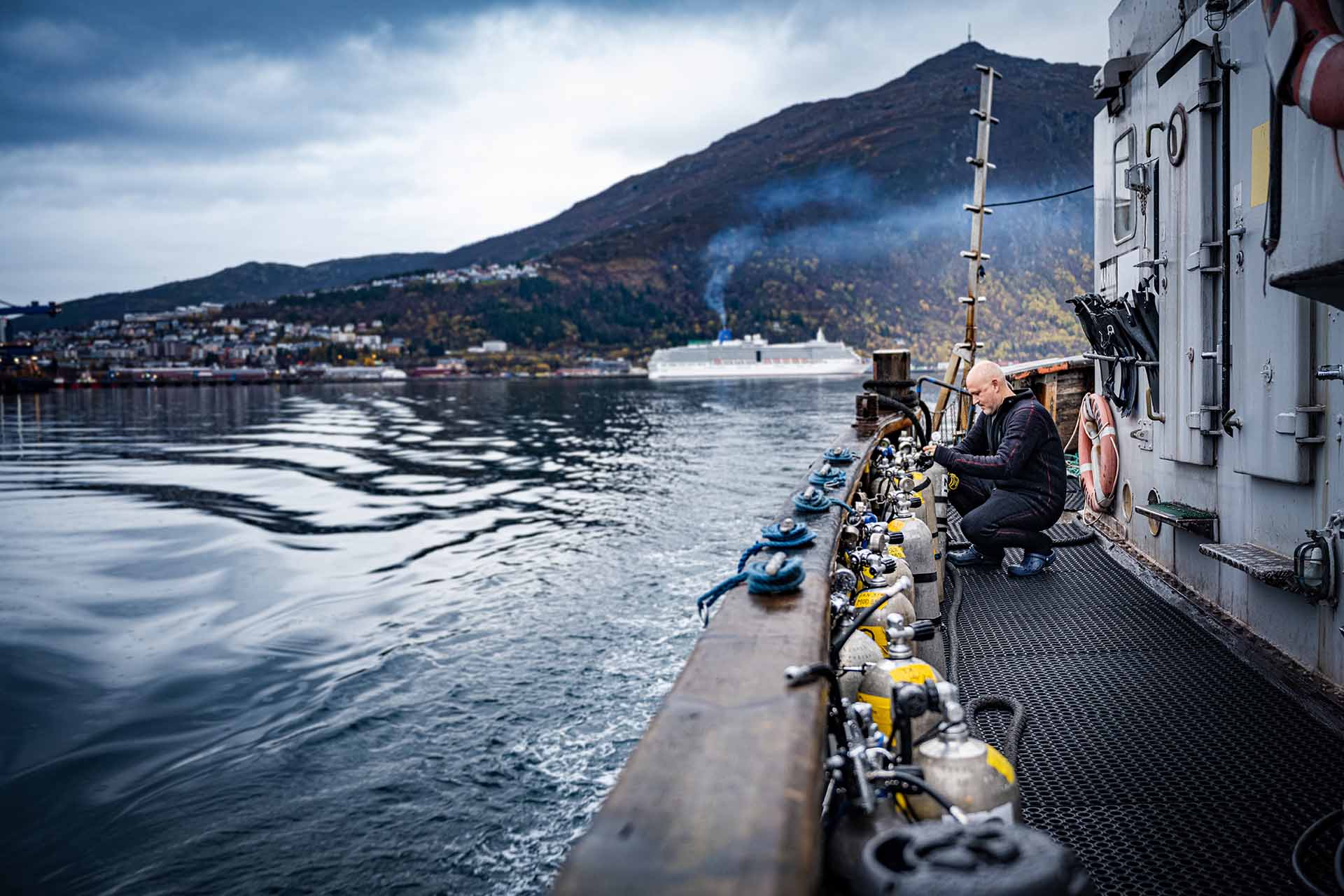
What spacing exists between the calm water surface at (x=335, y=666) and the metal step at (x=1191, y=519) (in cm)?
373

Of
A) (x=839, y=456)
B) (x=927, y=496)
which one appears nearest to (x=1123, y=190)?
(x=927, y=496)

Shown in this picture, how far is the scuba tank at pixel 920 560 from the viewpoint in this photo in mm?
4805

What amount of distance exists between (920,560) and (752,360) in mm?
113216

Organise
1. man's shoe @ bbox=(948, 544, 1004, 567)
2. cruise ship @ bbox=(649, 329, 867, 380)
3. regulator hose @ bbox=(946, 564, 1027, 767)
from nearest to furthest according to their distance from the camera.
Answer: regulator hose @ bbox=(946, 564, 1027, 767), man's shoe @ bbox=(948, 544, 1004, 567), cruise ship @ bbox=(649, 329, 867, 380)

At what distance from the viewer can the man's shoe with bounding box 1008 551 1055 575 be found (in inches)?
255

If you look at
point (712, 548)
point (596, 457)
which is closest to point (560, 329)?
point (596, 457)

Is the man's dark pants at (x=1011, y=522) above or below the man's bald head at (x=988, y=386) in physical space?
below

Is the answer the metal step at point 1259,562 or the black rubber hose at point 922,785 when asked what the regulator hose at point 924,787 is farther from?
the metal step at point 1259,562

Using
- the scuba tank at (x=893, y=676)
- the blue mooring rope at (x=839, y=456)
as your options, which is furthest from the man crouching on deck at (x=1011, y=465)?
the scuba tank at (x=893, y=676)

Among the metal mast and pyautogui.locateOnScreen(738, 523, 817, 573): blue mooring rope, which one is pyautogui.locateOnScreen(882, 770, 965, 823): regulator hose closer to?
pyautogui.locateOnScreen(738, 523, 817, 573): blue mooring rope

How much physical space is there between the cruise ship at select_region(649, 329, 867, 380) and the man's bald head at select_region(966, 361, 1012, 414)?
109709mm

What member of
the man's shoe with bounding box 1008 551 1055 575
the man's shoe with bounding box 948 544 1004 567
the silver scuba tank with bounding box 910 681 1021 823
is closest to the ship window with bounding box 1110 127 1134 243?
the man's shoe with bounding box 1008 551 1055 575

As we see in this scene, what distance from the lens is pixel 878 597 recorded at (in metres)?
3.58

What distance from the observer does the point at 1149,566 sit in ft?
20.8
